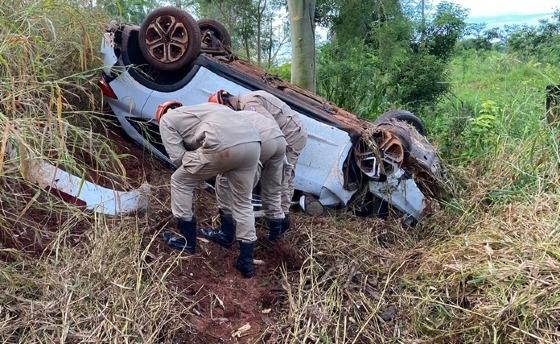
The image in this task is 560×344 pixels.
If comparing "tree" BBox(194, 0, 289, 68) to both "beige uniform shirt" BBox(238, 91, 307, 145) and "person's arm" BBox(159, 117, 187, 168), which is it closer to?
"beige uniform shirt" BBox(238, 91, 307, 145)

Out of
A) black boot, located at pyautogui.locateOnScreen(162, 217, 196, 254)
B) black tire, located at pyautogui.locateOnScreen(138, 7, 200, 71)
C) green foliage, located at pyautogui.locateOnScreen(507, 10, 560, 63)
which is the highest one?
black tire, located at pyautogui.locateOnScreen(138, 7, 200, 71)

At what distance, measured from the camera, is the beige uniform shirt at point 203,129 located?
371 cm

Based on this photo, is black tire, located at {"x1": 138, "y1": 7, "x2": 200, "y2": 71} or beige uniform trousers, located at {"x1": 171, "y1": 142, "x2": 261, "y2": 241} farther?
black tire, located at {"x1": 138, "y1": 7, "x2": 200, "y2": 71}

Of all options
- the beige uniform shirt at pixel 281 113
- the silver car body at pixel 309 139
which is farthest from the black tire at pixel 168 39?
the beige uniform shirt at pixel 281 113

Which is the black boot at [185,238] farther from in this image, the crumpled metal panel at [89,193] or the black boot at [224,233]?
the crumpled metal panel at [89,193]

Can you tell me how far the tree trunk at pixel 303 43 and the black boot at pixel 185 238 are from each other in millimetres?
3906

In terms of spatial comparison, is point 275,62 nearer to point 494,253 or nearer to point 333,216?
point 333,216

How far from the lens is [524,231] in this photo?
3795 mm

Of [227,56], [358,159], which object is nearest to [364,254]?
[358,159]

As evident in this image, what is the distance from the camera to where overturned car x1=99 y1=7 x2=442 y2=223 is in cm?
466

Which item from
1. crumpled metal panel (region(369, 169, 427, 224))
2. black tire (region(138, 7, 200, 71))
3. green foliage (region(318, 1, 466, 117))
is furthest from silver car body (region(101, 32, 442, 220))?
green foliage (region(318, 1, 466, 117))

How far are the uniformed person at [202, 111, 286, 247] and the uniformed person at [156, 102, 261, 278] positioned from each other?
0.39 ft

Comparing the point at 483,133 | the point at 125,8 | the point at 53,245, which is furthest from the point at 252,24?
the point at 53,245

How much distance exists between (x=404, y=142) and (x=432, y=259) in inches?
41.7
